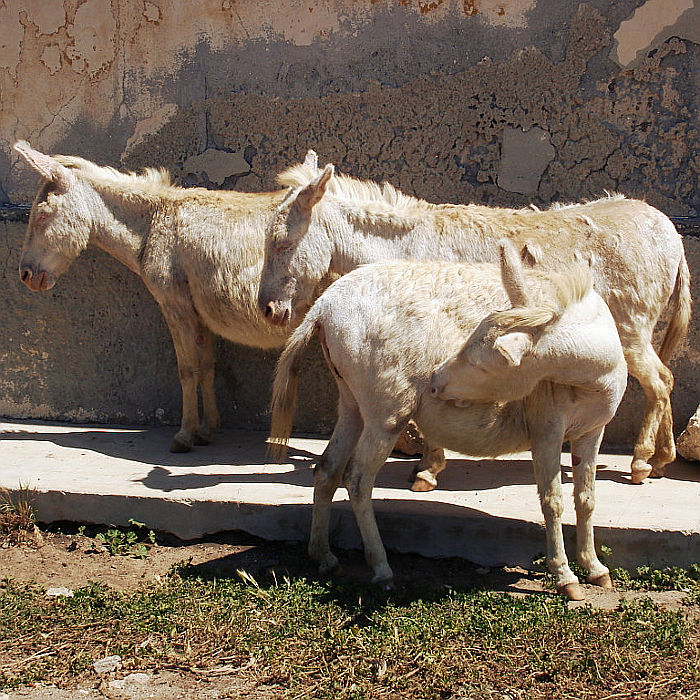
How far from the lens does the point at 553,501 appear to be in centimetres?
376

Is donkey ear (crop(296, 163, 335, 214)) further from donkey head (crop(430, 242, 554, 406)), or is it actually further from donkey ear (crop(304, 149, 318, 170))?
donkey head (crop(430, 242, 554, 406))

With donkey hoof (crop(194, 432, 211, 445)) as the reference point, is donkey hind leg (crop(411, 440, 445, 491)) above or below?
above

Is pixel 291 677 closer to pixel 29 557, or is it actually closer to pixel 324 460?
pixel 324 460

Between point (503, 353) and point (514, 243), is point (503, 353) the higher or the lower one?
the lower one

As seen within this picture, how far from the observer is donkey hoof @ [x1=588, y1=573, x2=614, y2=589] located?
3.89m

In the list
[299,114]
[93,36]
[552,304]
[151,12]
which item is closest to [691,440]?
[552,304]

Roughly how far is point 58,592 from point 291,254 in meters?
2.27

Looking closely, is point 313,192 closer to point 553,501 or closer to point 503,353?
point 503,353

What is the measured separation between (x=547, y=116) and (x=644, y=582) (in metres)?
3.22

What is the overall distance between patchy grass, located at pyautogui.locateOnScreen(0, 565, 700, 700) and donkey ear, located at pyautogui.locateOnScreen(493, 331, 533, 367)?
1060mm

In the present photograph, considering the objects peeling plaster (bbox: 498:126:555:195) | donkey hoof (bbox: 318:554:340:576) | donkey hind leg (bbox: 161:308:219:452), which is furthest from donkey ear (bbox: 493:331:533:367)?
donkey hind leg (bbox: 161:308:219:452)

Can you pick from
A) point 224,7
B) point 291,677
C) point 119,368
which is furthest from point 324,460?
point 224,7

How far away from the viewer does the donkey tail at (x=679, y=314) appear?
5234 mm

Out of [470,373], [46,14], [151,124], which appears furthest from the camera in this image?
[46,14]
